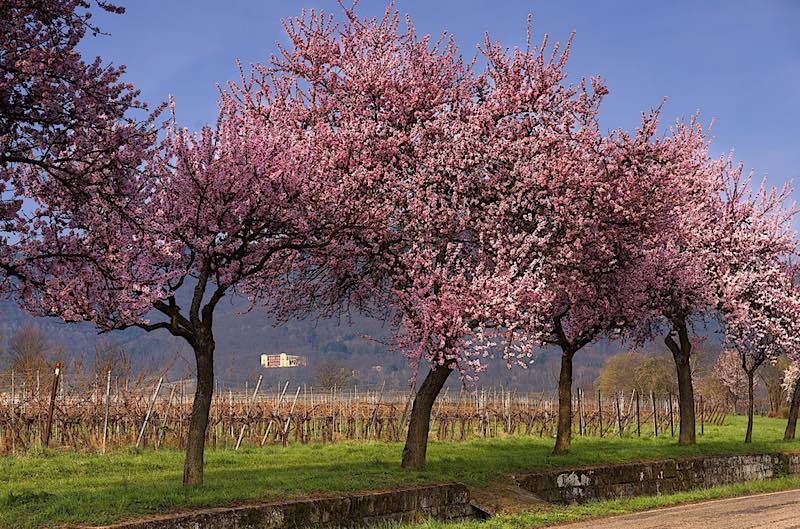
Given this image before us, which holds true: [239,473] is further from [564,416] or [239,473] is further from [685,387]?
[685,387]

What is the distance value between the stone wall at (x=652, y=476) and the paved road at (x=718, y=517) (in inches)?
139

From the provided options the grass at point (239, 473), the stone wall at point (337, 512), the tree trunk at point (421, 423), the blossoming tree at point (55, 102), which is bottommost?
the stone wall at point (337, 512)

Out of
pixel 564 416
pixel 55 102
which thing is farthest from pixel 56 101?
pixel 564 416

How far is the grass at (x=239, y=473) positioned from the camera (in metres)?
15.6

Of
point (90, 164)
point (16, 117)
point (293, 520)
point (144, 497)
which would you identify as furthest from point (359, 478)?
point (16, 117)

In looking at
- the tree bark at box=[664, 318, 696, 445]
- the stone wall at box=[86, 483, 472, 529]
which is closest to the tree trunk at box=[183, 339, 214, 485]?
the stone wall at box=[86, 483, 472, 529]

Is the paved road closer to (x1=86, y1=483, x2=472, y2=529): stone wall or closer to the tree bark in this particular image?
(x1=86, y1=483, x2=472, y2=529): stone wall

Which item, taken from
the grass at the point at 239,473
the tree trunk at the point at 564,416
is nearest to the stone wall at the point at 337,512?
the grass at the point at 239,473

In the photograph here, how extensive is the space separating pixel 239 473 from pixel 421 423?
484 centimetres

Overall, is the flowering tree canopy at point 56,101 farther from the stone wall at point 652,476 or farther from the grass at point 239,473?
the stone wall at point 652,476

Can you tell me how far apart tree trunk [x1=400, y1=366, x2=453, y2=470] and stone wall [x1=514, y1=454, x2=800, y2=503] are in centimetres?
256

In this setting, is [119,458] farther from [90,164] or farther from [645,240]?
[645,240]

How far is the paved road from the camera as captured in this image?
1558 cm

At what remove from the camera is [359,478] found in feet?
65.1
